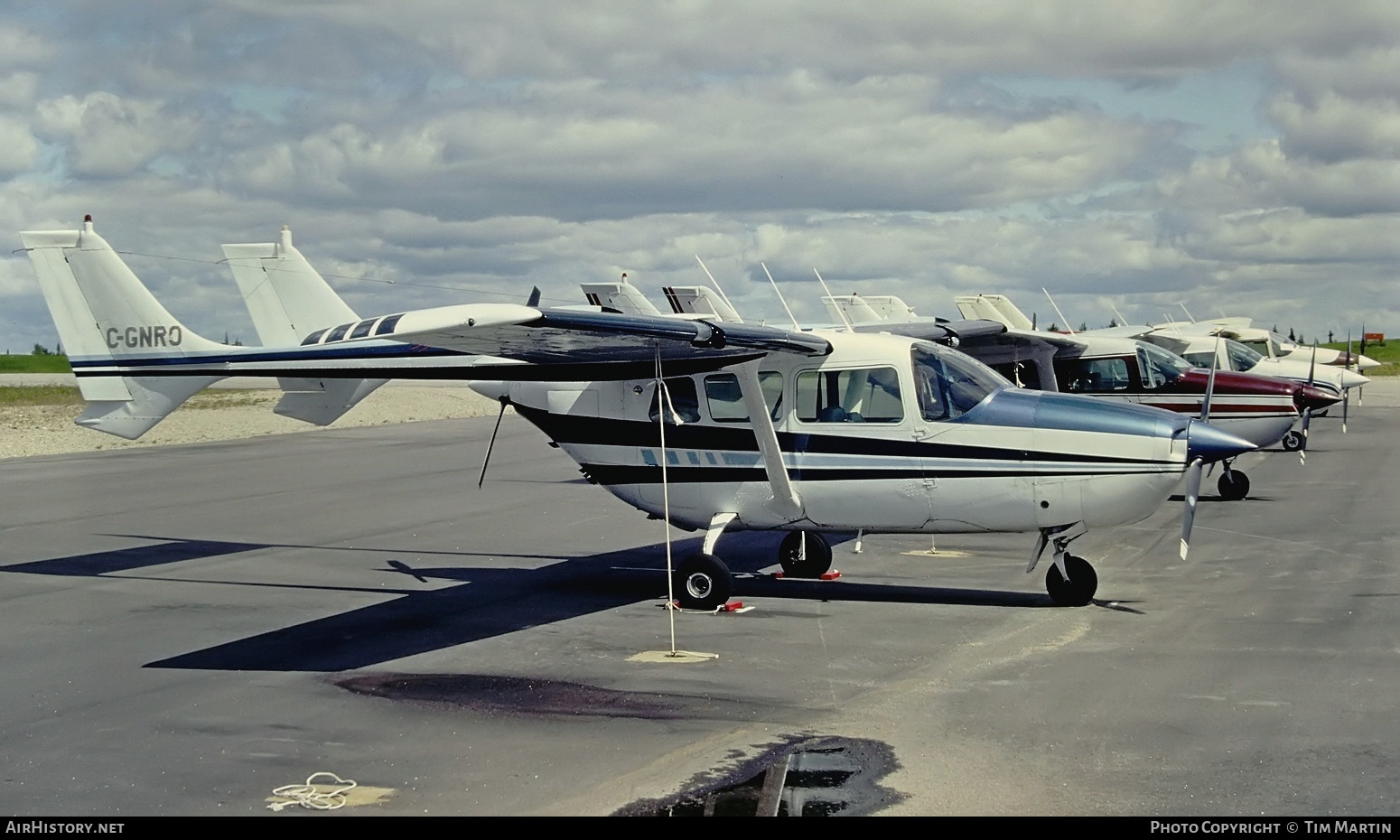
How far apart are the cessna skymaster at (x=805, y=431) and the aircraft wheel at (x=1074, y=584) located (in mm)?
16

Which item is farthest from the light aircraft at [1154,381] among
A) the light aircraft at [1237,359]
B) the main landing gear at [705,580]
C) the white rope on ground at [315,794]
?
the white rope on ground at [315,794]

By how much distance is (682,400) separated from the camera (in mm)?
12805

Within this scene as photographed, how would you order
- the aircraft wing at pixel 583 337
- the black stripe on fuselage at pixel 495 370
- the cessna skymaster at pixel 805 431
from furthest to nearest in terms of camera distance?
the black stripe on fuselage at pixel 495 370 < the cessna skymaster at pixel 805 431 < the aircraft wing at pixel 583 337

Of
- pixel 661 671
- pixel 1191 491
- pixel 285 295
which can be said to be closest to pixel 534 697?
pixel 661 671

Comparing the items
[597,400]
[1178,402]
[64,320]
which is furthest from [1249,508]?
[64,320]

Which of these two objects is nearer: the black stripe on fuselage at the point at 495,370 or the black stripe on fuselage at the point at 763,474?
the black stripe on fuselage at the point at 763,474

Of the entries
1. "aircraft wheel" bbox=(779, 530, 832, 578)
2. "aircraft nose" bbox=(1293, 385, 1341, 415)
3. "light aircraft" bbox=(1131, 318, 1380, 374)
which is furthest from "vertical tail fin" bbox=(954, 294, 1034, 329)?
"aircraft wheel" bbox=(779, 530, 832, 578)

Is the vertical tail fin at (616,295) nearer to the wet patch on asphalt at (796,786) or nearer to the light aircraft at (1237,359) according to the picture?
the light aircraft at (1237,359)

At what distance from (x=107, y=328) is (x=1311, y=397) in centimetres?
1857

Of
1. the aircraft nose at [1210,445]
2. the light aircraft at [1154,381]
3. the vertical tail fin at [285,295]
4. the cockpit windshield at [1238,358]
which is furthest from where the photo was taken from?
the cockpit windshield at [1238,358]

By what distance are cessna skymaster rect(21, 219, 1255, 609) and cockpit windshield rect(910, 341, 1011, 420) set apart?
0.02 m

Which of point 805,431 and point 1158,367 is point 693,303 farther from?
point 805,431

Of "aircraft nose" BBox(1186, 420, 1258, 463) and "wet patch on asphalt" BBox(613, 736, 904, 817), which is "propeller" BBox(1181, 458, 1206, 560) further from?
"wet patch on asphalt" BBox(613, 736, 904, 817)

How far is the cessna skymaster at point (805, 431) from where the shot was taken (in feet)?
36.6
